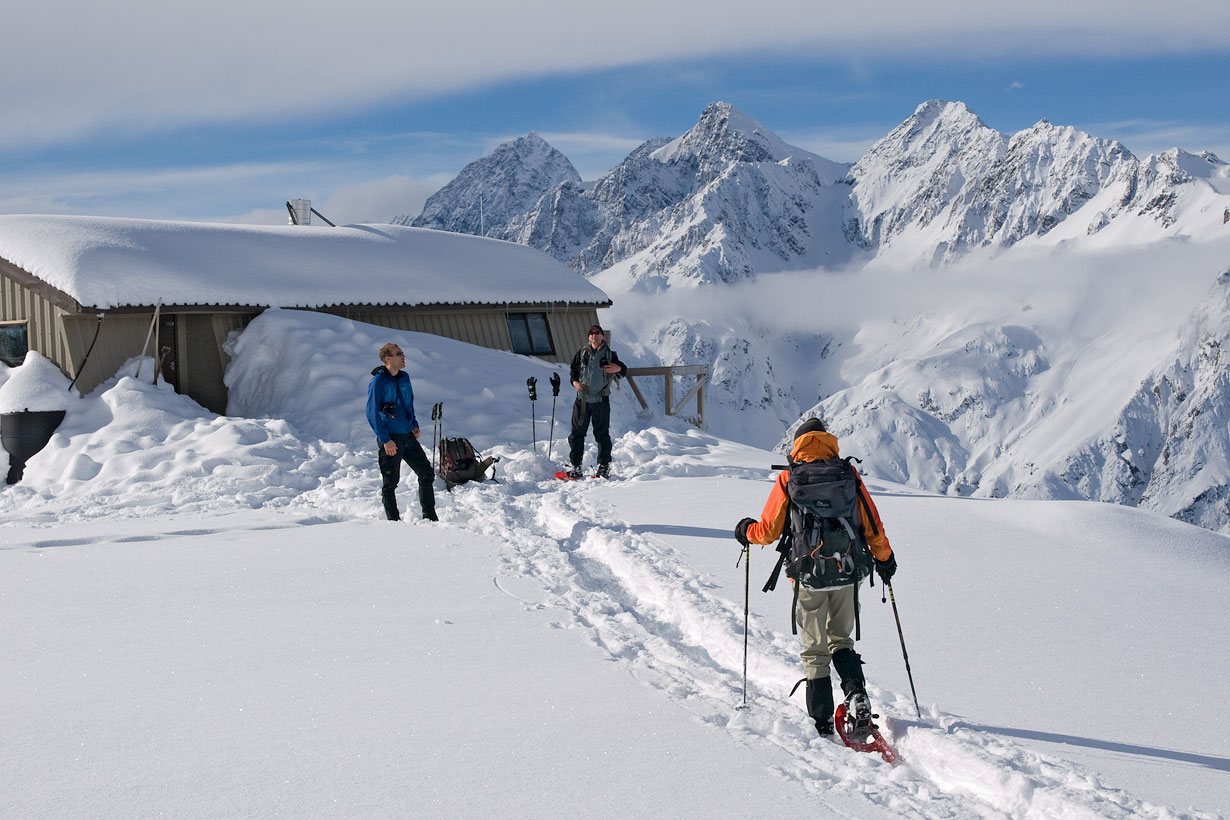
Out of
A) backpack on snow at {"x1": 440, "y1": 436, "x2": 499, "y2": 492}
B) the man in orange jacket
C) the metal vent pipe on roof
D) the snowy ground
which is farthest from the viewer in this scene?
the metal vent pipe on roof

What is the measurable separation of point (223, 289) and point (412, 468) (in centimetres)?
947

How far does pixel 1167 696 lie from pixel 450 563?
5314 millimetres

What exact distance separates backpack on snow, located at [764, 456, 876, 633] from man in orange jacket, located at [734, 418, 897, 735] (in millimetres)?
22

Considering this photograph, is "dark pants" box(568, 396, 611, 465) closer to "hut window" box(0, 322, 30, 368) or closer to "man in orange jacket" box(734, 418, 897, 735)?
"man in orange jacket" box(734, 418, 897, 735)

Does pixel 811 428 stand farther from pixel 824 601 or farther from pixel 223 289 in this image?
pixel 223 289

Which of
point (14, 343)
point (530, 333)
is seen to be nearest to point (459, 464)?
point (14, 343)

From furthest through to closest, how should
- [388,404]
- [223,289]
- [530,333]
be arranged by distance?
[530,333] < [223,289] < [388,404]

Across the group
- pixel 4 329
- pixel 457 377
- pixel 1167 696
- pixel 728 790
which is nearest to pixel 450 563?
pixel 728 790

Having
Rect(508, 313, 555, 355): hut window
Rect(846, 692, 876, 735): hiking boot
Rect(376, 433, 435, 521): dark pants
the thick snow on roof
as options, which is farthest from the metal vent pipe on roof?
Rect(846, 692, 876, 735): hiking boot

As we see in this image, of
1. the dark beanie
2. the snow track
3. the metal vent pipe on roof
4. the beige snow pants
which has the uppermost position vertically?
the metal vent pipe on roof

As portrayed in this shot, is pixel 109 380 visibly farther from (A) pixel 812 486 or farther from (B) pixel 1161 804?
(B) pixel 1161 804

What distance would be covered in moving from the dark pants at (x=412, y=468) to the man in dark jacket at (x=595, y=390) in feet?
8.86

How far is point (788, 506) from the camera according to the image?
5273 millimetres

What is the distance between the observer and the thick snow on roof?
16891 millimetres
